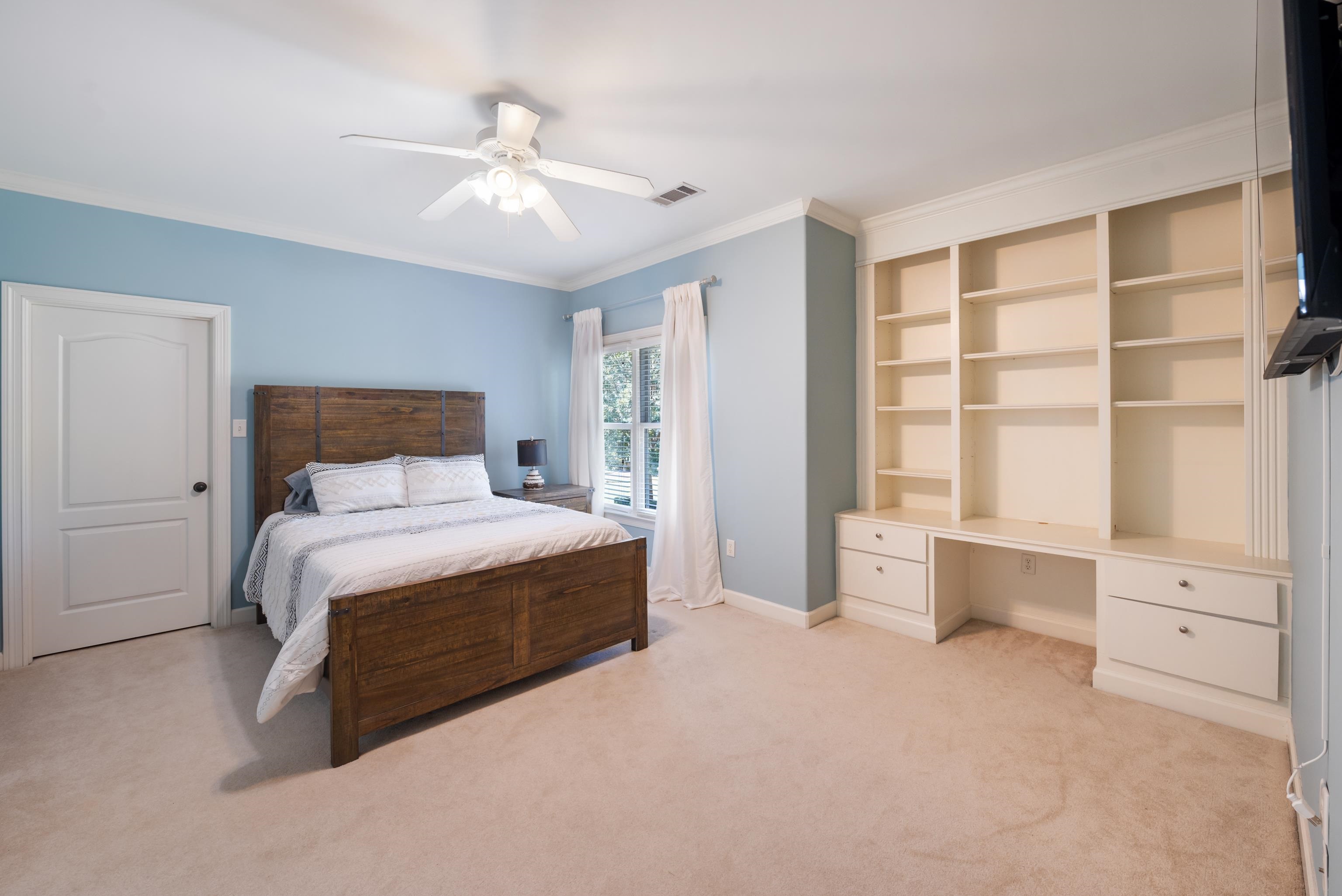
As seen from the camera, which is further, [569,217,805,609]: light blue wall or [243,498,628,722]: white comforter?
[569,217,805,609]: light blue wall

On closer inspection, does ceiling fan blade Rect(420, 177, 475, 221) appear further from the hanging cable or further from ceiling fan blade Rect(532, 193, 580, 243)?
the hanging cable

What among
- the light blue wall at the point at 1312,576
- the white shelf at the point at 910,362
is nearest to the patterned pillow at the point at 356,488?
the white shelf at the point at 910,362

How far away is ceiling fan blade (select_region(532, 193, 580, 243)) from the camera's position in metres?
2.59

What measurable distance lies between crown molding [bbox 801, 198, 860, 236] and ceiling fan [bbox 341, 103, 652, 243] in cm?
133

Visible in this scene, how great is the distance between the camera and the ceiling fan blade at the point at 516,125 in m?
2.17

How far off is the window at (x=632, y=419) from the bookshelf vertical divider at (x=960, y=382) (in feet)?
6.50

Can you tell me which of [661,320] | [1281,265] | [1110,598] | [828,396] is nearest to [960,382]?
[828,396]

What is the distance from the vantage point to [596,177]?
2.42 metres

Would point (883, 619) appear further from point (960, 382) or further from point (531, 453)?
point (531, 453)

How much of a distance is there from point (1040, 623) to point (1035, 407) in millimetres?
1248

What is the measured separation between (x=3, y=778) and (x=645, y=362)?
3.86m

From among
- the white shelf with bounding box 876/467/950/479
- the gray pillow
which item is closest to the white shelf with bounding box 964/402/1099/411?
the white shelf with bounding box 876/467/950/479

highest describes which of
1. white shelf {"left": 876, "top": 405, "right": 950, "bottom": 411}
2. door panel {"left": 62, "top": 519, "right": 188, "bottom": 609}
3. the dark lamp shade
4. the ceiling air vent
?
the ceiling air vent

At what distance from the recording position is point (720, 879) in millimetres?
1639
